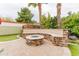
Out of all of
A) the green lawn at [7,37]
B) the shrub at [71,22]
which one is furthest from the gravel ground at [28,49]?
the shrub at [71,22]

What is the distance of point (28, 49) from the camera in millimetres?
3254

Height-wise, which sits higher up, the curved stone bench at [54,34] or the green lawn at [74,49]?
the curved stone bench at [54,34]

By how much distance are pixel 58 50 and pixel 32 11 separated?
2.02ft

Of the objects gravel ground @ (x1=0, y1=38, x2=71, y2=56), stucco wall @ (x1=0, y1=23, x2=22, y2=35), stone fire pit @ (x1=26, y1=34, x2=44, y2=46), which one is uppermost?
stucco wall @ (x1=0, y1=23, x2=22, y2=35)

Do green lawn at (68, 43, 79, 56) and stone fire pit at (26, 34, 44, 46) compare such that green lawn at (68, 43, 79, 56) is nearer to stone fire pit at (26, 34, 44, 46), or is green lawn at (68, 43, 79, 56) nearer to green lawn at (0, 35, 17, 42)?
stone fire pit at (26, 34, 44, 46)

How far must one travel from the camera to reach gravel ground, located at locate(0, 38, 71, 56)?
10.6 ft

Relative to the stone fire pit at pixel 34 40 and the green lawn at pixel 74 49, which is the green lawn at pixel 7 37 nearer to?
the stone fire pit at pixel 34 40

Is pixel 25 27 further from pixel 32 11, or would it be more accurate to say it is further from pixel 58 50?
pixel 58 50

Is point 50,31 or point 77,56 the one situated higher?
point 50,31

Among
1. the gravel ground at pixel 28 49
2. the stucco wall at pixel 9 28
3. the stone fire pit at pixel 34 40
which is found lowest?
the gravel ground at pixel 28 49

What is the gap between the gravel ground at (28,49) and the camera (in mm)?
3246

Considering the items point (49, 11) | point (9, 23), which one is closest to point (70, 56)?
point (49, 11)

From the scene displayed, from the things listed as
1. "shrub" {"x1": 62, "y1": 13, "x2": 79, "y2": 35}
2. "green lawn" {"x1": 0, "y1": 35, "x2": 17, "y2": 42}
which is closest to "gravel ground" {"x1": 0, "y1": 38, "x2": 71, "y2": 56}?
"green lawn" {"x1": 0, "y1": 35, "x2": 17, "y2": 42}

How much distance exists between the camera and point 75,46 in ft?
10.6
